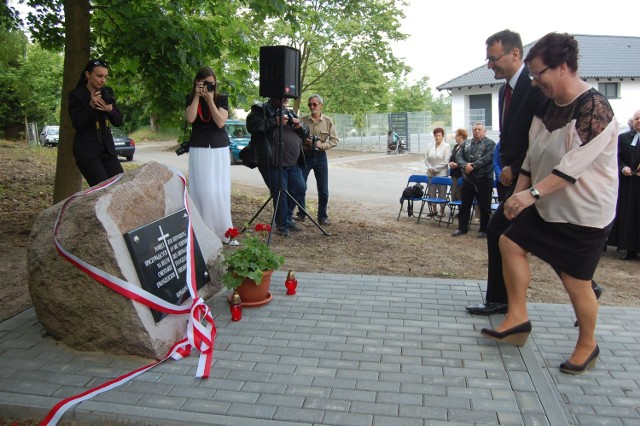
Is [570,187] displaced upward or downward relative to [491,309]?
upward

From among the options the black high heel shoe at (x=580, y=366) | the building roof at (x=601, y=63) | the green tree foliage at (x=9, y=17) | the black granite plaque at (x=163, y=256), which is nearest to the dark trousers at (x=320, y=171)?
the black granite plaque at (x=163, y=256)

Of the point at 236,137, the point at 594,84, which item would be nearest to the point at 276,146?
the point at 236,137

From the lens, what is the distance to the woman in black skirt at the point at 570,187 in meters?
3.62

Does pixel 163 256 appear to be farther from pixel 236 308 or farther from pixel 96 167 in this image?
pixel 96 167

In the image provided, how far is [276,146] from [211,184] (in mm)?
1569

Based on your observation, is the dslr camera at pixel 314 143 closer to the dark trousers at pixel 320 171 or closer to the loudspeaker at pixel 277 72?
the dark trousers at pixel 320 171

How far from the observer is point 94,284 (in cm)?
396

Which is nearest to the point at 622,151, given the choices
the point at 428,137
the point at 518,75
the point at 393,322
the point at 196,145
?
the point at 518,75

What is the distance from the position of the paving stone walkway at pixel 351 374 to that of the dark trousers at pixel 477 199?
4.37 meters

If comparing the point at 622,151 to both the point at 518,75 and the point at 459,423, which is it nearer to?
the point at 518,75

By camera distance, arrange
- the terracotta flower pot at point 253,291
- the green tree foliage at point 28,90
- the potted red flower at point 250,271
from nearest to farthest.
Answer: the potted red flower at point 250,271 < the terracotta flower pot at point 253,291 < the green tree foliage at point 28,90

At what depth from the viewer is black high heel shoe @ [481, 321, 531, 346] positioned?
4.12 metres

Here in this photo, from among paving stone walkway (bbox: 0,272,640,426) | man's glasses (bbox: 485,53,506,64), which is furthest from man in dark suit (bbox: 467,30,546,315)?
paving stone walkway (bbox: 0,272,640,426)

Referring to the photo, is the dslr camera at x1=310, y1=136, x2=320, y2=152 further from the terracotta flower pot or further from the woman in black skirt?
the woman in black skirt
